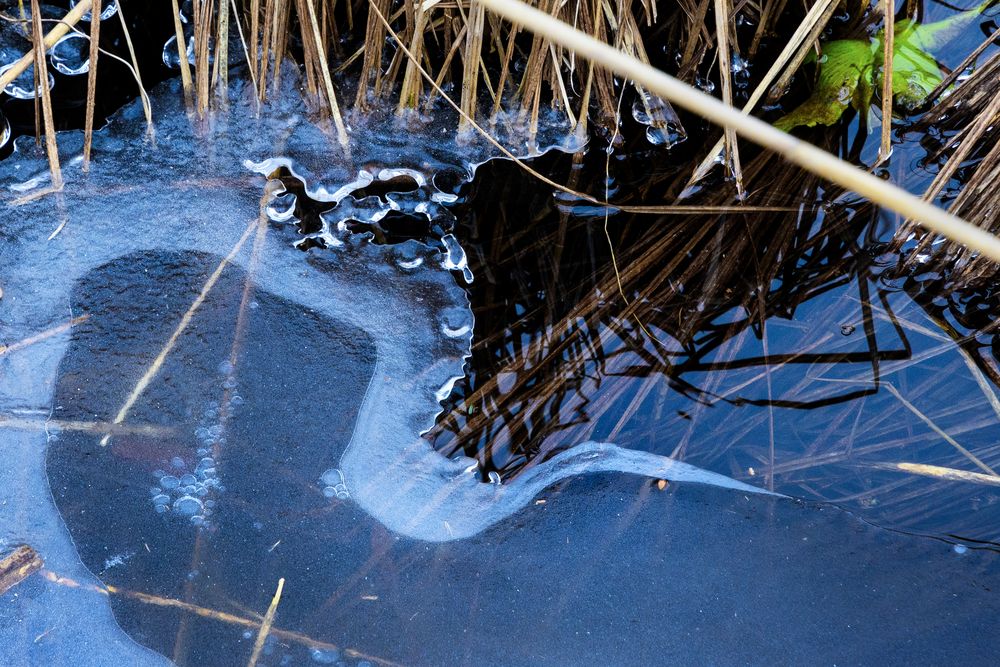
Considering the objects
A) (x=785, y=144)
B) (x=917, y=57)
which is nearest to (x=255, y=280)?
(x=785, y=144)

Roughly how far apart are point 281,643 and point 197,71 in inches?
54.5

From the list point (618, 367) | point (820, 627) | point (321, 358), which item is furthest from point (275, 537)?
point (820, 627)

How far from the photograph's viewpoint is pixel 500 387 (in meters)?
1.64

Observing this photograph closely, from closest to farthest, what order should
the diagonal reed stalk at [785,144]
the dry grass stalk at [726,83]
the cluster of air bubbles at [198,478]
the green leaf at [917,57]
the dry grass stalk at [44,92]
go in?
the diagonal reed stalk at [785,144]
the cluster of air bubbles at [198,478]
the dry grass stalk at [44,92]
the dry grass stalk at [726,83]
the green leaf at [917,57]

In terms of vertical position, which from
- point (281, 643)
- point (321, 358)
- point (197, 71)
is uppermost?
point (197, 71)

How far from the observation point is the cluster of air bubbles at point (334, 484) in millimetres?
1467

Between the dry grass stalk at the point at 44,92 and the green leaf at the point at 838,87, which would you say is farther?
the green leaf at the point at 838,87

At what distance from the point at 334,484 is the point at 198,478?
0.86 ft

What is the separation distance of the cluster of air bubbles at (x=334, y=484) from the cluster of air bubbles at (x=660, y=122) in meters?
1.28

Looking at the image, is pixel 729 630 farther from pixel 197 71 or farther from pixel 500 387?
pixel 197 71

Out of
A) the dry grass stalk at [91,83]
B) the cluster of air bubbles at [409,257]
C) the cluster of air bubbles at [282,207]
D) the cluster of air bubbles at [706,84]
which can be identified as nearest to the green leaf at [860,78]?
the cluster of air bubbles at [706,84]

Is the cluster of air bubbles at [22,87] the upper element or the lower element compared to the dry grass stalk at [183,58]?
lower

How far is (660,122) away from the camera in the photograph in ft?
6.93

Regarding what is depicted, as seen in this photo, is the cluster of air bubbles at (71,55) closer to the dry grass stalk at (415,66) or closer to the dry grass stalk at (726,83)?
the dry grass stalk at (415,66)
